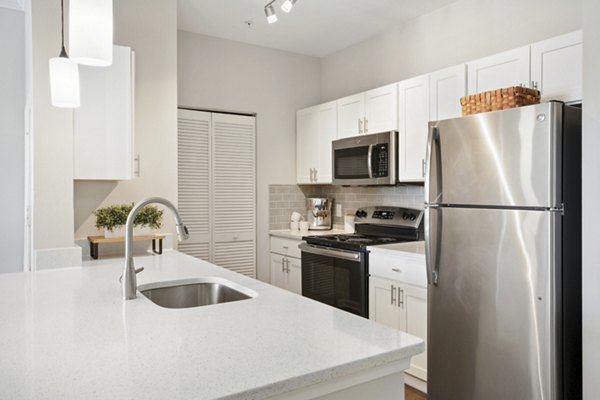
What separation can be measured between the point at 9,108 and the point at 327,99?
283 centimetres

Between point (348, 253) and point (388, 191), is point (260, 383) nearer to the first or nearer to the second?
point (348, 253)

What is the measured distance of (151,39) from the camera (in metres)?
3.05

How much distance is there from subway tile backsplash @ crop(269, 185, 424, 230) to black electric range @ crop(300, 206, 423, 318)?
127 millimetres

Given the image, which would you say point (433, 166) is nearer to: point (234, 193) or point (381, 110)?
point (381, 110)

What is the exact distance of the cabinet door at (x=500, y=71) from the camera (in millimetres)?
2568

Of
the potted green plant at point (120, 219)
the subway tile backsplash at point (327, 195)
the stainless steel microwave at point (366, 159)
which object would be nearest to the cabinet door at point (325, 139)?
the stainless steel microwave at point (366, 159)

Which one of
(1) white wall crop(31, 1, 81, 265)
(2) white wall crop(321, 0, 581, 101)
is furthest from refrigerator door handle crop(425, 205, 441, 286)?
(1) white wall crop(31, 1, 81, 265)

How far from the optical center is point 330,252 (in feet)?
11.1

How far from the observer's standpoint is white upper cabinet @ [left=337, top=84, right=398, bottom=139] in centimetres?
342

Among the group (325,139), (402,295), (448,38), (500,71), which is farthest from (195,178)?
(500,71)

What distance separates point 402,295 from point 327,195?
195 cm

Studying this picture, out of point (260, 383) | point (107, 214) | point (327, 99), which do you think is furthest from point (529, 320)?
Result: point (327, 99)

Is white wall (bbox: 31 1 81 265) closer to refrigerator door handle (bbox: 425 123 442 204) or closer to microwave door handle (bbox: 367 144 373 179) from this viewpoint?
refrigerator door handle (bbox: 425 123 442 204)

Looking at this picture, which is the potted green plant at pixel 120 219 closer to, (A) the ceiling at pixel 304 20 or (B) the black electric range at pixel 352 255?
(B) the black electric range at pixel 352 255
